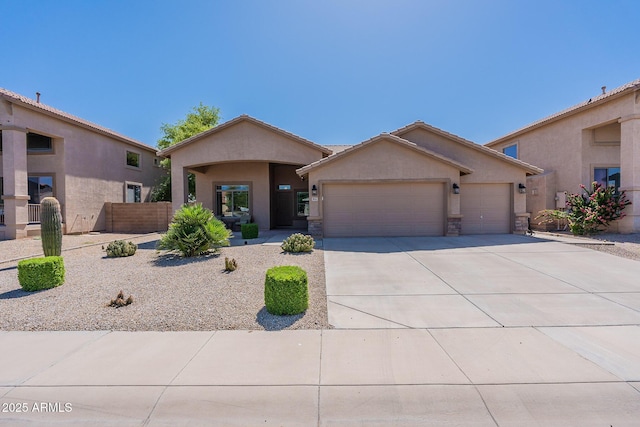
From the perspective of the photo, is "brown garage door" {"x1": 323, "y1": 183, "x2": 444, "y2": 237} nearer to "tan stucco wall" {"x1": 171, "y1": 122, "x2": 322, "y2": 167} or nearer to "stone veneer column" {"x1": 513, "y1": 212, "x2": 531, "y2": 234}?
"tan stucco wall" {"x1": 171, "y1": 122, "x2": 322, "y2": 167}

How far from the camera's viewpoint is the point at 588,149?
15.8 m

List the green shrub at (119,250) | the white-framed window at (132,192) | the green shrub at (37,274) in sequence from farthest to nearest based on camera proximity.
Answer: the white-framed window at (132,192), the green shrub at (119,250), the green shrub at (37,274)

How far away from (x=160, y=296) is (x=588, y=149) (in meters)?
20.2

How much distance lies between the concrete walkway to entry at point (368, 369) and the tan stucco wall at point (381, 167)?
822 cm

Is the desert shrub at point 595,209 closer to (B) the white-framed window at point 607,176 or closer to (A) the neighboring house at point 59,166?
(B) the white-framed window at point 607,176

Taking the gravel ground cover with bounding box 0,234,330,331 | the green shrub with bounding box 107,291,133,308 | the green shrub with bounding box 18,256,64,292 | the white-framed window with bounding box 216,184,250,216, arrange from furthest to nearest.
A: 1. the white-framed window with bounding box 216,184,250,216
2. the green shrub with bounding box 18,256,64,292
3. the green shrub with bounding box 107,291,133,308
4. the gravel ground cover with bounding box 0,234,330,331

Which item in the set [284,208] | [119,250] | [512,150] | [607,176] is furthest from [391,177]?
[512,150]

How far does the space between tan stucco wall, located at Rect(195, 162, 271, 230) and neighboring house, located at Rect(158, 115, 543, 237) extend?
7.71ft

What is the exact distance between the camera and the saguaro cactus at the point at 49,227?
27.4 feet

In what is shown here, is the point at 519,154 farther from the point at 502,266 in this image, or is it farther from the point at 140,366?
the point at 140,366

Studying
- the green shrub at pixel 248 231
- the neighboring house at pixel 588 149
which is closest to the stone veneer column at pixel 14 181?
the green shrub at pixel 248 231

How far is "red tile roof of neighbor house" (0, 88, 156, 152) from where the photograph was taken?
14.2m

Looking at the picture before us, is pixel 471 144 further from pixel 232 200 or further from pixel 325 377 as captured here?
pixel 325 377

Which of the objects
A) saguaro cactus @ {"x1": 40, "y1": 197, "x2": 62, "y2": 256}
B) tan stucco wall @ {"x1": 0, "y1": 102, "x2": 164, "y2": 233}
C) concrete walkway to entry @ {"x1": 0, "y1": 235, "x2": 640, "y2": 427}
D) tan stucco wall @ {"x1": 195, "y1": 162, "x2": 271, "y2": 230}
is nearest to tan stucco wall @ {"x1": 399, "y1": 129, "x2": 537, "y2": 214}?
concrete walkway to entry @ {"x1": 0, "y1": 235, "x2": 640, "y2": 427}
